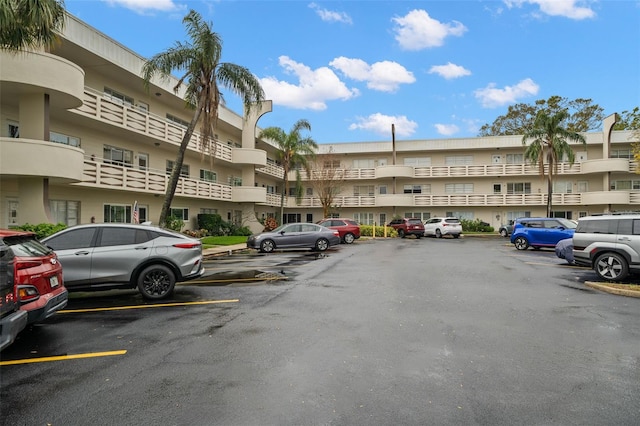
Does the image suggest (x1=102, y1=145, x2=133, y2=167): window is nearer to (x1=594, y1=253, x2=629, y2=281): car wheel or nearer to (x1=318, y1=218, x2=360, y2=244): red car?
(x1=318, y1=218, x2=360, y2=244): red car

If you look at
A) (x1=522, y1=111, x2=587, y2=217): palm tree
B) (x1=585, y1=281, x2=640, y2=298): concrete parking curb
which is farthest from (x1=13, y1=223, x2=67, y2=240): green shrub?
(x1=522, y1=111, x2=587, y2=217): palm tree

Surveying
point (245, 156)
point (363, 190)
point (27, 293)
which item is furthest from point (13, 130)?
point (363, 190)

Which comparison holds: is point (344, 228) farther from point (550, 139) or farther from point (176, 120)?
point (550, 139)

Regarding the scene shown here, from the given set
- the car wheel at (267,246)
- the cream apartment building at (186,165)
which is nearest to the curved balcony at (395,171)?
the cream apartment building at (186,165)

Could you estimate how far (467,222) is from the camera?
41500 millimetres

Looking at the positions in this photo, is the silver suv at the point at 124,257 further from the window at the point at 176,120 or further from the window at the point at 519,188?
the window at the point at 519,188

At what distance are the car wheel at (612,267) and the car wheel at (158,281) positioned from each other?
36.3 ft

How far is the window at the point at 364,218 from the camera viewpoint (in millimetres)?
45156

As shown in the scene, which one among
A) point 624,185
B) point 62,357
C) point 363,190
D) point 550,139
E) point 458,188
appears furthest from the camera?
point 363,190

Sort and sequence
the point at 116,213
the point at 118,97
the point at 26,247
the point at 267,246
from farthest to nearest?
the point at 116,213, the point at 118,97, the point at 267,246, the point at 26,247

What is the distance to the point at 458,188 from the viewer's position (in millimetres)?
43562

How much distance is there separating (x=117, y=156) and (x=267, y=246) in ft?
32.4

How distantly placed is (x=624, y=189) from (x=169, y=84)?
4300 cm

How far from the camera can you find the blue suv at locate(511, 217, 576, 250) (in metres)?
19.8
